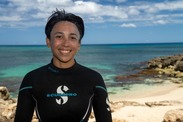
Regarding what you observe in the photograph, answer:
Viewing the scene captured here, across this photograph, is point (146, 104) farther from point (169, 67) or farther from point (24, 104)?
point (169, 67)

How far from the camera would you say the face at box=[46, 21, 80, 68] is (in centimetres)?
304

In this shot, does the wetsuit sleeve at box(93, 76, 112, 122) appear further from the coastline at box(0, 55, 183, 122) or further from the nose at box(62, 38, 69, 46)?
the coastline at box(0, 55, 183, 122)

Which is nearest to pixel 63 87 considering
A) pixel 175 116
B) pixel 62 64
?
pixel 62 64

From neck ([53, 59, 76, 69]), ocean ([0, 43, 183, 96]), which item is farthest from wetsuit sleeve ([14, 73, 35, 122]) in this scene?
ocean ([0, 43, 183, 96])

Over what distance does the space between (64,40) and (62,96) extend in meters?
0.58

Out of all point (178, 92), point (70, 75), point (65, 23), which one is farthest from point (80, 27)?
point (178, 92)

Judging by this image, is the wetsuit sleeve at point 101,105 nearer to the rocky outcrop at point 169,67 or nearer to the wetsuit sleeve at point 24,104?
the wetsuit sleeve at point 24,104

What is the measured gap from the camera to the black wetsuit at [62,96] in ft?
9.95

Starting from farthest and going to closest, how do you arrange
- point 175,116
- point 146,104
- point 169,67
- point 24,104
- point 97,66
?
point 97,66, point 169,67, point 146,104, point 175,116, point 24,104

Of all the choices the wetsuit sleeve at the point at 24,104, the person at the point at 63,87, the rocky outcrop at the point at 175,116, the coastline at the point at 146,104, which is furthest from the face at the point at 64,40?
the rocky outcrop at the point at 175,116

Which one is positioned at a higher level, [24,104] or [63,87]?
[63,87]

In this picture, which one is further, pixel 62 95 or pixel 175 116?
pixel 175 116

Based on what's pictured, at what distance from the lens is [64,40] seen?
3.04 meters

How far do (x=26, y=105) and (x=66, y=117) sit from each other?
43cm
